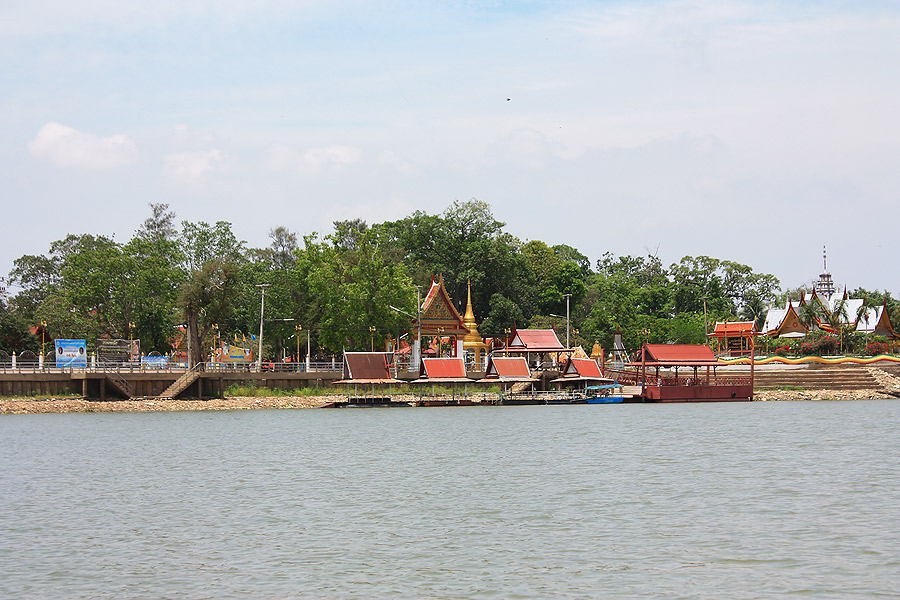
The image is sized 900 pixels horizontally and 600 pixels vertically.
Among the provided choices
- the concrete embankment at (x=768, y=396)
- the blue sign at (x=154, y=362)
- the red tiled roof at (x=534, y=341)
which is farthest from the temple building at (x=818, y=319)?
the blue sign at (x=154, y=362)

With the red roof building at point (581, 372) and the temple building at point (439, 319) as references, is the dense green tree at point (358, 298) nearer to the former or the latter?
the temple building at point (439, 319)

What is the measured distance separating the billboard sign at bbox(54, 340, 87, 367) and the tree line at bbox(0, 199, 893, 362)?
9.08 meters

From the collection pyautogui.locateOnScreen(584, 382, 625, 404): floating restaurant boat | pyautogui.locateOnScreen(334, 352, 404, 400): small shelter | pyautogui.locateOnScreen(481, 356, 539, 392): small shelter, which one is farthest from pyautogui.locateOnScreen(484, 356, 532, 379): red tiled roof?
pyautogui.locateOnScreen(334, 352, 404, 400): small shelter

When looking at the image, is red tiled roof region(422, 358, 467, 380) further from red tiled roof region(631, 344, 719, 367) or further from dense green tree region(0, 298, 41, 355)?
dense green tree region(0, 298, 41, 355)

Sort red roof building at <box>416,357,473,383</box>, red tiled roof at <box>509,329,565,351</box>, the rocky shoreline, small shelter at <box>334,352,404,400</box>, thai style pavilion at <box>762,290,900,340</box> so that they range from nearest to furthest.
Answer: the rocky shoreline
small shelter at <box>334,352,404,400</box>
red roof building at <box>416,357,473,383</box>
red tiled roof at <box>509,329,565,351</box>
thai style pavilion at <box>762,290,900,340</box>

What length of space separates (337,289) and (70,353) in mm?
20749

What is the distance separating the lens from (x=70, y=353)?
64062 millimetres

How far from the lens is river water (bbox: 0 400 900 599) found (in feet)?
51.3

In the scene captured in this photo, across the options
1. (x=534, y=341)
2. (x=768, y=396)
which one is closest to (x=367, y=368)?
(x=534, y=341)

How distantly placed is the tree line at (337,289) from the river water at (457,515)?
33071 mm

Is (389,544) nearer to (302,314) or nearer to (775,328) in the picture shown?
(302,314)

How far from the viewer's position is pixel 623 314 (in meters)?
94.1

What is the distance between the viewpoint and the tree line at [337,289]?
75250 millimetres

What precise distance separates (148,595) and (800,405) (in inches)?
2191
